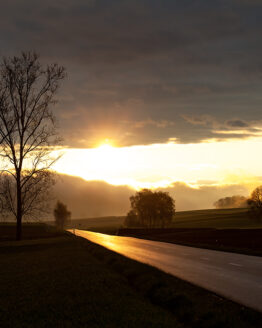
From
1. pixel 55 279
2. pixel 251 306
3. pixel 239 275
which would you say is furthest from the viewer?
pixel 239 275

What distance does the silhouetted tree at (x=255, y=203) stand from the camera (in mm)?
101438

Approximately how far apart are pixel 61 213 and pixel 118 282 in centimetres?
18689

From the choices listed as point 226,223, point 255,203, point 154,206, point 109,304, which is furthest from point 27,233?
point 109,304

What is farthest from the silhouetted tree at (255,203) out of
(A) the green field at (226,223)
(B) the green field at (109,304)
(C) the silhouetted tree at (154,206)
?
(B) the green field at (109,304)

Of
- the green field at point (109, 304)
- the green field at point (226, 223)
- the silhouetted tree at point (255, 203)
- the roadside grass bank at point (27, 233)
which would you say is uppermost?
the silhouetted tree at point (255, 203)

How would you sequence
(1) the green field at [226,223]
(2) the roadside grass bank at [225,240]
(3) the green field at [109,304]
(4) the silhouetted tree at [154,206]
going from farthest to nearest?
(4) the silhouetted tree at [154,206]
(1) the green field at [226,223]
(2) the roadside grass bank at [225,240]
(3) the green field at [109,304]

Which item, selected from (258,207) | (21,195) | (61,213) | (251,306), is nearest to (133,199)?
(258,207)

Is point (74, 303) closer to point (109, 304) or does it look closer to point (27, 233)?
point (109, 304)

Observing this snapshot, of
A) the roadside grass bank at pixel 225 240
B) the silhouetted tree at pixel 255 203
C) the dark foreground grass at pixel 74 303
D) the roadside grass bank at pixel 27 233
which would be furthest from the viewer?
the silhouetted tree at pixel 255 203

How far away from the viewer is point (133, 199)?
131000mm

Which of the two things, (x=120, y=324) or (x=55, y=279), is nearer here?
(x=120, y=324)

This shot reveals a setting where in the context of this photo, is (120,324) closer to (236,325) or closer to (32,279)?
(236,325)

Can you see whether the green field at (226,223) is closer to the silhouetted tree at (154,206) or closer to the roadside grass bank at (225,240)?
the silhouetted tree at (154,206)

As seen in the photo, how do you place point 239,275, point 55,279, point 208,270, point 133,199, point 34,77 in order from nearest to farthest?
point 55,279 < point 239,275 < point 208,270 < point 34,77 < point 133,199
